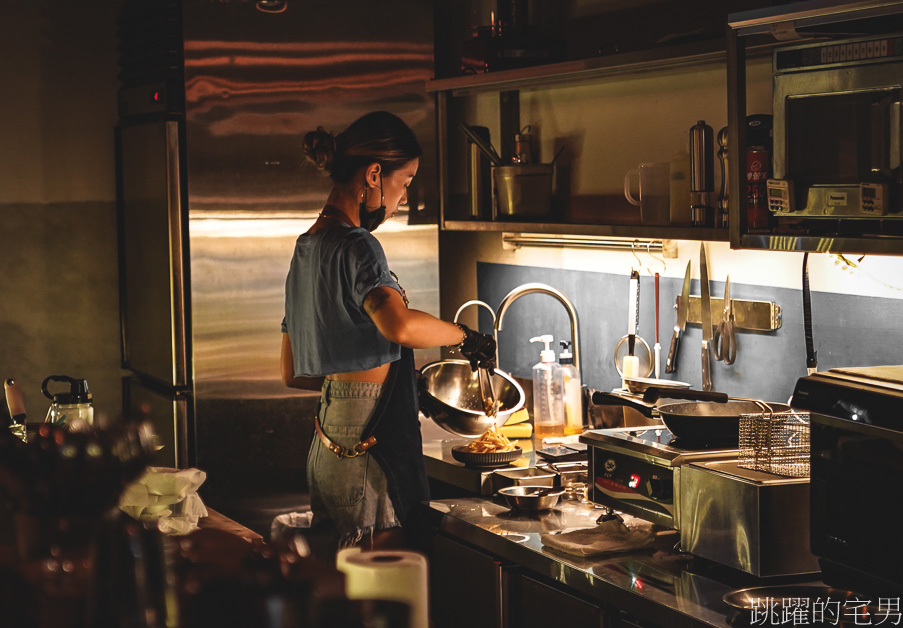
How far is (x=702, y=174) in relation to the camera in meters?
2.75

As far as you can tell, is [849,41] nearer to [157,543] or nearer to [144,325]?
[157,543]

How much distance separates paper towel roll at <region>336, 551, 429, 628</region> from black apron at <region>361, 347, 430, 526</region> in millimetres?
1679

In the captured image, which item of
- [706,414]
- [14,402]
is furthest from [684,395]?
[14,402]

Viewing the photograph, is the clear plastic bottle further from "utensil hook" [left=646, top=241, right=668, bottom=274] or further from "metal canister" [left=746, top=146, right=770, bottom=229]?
"metal canister" [left=746, top=146, right=770, bottom=229]

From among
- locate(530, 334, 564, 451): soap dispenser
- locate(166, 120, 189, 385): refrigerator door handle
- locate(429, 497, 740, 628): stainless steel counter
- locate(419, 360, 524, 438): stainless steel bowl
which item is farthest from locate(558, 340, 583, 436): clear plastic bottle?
locate(166, 120, 189, 385): refrigerator door handle

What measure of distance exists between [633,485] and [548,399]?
0.97 m

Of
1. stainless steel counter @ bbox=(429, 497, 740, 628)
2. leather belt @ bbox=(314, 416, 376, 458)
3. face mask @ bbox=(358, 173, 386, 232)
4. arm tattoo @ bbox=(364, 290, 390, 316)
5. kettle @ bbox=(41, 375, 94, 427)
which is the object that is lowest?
stainless steel counter @ bbox=(429, 497, 740, 628)

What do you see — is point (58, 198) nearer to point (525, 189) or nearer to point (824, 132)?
point (525, 189)

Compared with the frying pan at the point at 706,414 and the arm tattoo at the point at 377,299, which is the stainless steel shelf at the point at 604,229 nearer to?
the frying pan at the point at 706,414

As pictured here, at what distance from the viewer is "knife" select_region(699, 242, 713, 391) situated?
3.02 metres

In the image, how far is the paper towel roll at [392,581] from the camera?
1.09m

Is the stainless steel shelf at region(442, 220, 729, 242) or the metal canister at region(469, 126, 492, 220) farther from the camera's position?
the metal canister at region(469, 126, 492, 220)

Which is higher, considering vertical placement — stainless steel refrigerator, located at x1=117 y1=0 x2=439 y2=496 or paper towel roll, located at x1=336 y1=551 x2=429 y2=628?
stainless steel refrigerator, located at x1=117 y1=0 x2=439 y2=496

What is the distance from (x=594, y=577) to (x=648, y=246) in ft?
4.06
